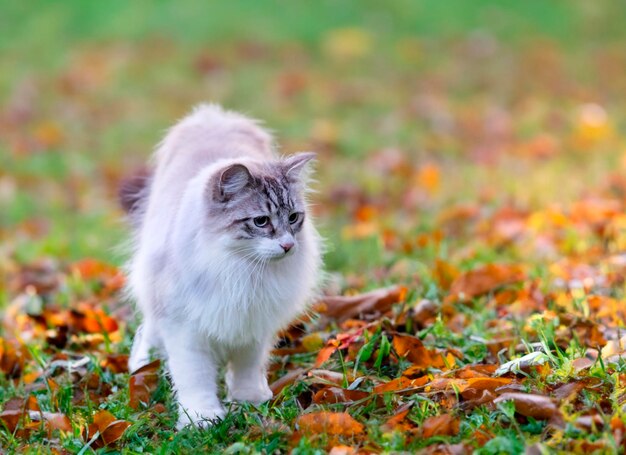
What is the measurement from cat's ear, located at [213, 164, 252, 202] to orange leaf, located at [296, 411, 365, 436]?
1.01m

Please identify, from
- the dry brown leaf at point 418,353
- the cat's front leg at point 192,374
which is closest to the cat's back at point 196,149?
the cat's front leg at point 192,374

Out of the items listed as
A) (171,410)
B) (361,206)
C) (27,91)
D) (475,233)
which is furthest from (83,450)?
(27,91)

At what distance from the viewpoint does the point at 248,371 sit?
159 inches

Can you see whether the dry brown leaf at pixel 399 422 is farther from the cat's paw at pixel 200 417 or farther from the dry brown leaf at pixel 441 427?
the cat's paw at pixel 200 417

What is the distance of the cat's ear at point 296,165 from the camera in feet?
13.3

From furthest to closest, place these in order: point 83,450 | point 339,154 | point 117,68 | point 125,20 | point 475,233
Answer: point 125,20
point 117,68
point 339,154
point 475,233
point 83,450

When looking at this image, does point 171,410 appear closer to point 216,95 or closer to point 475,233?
point 475,233

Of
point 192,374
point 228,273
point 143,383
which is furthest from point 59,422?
point 228,273

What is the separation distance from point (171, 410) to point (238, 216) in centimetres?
90

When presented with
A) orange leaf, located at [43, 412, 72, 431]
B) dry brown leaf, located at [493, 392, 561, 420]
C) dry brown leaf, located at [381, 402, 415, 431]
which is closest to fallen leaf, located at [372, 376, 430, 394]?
dry brown leaf, located at [381, 402, 415, 431]

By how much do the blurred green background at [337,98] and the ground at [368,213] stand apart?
37mm

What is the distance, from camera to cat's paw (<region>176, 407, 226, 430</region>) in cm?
363

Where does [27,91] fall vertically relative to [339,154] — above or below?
above

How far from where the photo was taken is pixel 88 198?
891 centimetres
